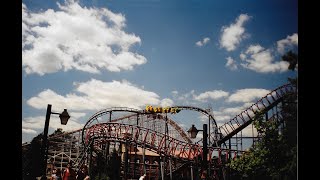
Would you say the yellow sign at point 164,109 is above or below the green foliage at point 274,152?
above

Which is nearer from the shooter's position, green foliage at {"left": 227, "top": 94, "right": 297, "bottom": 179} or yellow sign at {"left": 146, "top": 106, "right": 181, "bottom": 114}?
green foliage at {"left": 227, "top": 94, "right": 297, "bottom": 179}

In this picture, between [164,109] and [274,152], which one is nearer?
[274,152]

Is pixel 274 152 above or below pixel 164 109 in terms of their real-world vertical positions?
below

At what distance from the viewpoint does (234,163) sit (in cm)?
2144

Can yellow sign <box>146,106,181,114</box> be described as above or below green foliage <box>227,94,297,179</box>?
above

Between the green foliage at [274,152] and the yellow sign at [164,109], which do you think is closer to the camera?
the green foliage at [274,152]

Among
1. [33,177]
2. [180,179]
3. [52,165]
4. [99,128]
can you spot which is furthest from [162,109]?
[33,177]
